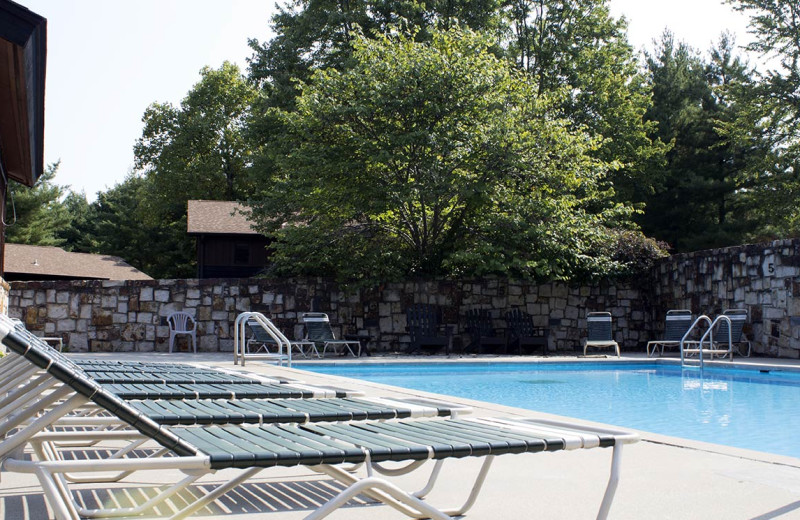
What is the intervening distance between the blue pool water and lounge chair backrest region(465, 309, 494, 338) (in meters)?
2.58

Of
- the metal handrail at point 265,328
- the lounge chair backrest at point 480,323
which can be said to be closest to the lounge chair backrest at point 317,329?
the lounge chair backrest at point 480,323

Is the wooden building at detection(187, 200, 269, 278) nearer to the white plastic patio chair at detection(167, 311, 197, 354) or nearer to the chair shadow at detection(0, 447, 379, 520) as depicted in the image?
the white plastic patio chair at detection(167, 311, 197, 354)

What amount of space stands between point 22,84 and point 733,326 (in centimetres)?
1051

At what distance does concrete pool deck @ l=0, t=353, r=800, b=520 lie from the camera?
285cm

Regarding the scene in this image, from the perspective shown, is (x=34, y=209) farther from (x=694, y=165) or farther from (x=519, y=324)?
(x=694, y=165)

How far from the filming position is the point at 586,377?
38.4 ft

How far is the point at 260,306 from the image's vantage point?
617 inches

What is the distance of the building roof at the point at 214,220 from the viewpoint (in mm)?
27125

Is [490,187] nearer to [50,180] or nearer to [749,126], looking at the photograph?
[749,126]

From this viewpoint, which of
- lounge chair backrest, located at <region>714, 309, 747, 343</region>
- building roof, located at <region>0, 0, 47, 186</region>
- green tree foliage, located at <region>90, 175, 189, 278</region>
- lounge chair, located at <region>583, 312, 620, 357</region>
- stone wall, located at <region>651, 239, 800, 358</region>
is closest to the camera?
building roof, located at <region>0, 0, 47, 186</region>

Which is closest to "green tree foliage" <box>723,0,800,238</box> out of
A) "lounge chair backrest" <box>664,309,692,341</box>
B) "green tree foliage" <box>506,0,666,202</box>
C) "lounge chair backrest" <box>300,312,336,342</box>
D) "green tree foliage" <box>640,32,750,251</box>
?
"green tree foliage" <box>640,32,750,251</box>

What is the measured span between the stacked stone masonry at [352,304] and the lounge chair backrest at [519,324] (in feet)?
1.70

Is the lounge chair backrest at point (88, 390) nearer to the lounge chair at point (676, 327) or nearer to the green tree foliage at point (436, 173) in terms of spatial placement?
the green tree foliage at point (436, 173)

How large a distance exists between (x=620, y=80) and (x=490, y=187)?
11.9 meters
